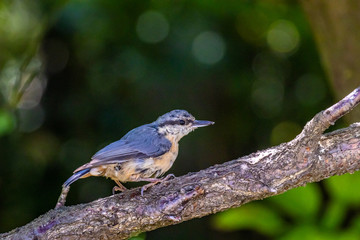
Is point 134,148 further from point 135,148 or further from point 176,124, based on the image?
point 176,124

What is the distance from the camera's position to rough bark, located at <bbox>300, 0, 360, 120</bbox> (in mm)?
3865

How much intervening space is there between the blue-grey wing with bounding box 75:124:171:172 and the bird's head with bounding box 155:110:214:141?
103mm

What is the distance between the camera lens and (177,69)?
4.82 meters

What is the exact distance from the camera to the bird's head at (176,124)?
3.44m

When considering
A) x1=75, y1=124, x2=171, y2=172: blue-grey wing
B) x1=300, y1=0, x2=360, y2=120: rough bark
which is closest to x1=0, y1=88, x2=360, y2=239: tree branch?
x1=75, y1=124, x2=171, y2=172: blue-grey wing

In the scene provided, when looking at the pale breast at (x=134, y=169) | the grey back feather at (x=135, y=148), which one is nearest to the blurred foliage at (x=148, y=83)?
the grey back feather at (x=135, y=148)

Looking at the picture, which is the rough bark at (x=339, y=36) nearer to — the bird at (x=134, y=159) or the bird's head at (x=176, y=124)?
the bird's head at (x=176, y=124)

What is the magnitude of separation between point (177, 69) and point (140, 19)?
0.62 m

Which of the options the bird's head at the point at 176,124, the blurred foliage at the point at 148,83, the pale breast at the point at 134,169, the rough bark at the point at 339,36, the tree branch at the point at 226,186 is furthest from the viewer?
the blurred foliage at the point at 148,83

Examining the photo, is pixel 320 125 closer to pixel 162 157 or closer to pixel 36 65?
pixel 162 157

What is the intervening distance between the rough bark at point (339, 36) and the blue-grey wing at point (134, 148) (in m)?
1.47

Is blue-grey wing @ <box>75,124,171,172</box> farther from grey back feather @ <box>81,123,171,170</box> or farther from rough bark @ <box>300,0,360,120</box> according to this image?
rough bark @ <box>300,0,360,120</box>

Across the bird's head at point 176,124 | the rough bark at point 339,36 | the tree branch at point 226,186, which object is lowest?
the tree branch at point 226,186

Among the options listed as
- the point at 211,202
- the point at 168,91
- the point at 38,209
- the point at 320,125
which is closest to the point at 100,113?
the point at 168,91
